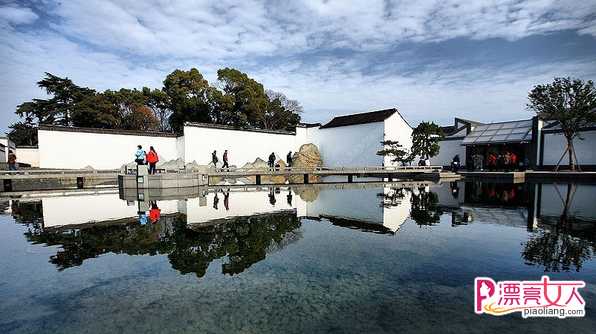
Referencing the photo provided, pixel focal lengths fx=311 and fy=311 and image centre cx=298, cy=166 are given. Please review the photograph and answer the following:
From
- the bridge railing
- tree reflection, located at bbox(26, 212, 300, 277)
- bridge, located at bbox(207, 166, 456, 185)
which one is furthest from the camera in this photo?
the bridge railing

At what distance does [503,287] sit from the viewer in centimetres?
370

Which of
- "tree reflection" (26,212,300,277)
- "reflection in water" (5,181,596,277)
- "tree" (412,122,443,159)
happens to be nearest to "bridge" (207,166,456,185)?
"tree" (412,122,443,159)

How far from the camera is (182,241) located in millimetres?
6125

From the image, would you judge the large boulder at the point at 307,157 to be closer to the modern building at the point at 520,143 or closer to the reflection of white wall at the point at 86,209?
the modern building at the point at 520,143

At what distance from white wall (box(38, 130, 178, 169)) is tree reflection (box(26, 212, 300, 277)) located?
21.2 m

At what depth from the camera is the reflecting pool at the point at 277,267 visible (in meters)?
3.21

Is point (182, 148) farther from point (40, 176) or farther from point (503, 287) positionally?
point (503, 287)

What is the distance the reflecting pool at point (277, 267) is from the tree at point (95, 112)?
29.6 metres

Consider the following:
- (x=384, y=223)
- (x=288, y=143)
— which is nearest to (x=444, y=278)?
(x=384, y=223)

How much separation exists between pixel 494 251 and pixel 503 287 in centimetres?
209

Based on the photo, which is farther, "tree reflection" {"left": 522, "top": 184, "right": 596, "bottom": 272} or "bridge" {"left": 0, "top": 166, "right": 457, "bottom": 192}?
"bridge" {"left": 0, "top": 166, "right": 457, "bottom": 192}

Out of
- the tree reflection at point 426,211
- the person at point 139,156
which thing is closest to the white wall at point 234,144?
the person at point 139,156

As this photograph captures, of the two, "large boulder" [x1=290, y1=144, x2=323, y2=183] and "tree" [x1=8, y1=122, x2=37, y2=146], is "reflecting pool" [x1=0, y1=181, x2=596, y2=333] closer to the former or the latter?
"large boulder" [x1=290, y1=144, x2=323, y2=183]

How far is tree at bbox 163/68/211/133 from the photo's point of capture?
35719 millimetres
